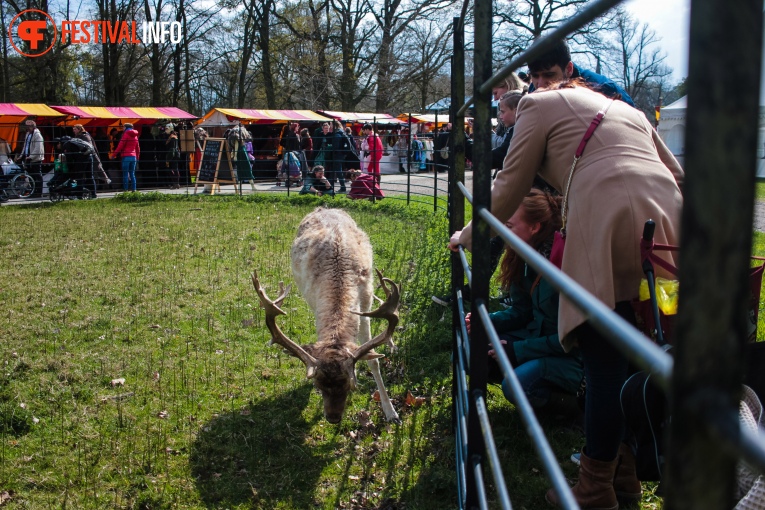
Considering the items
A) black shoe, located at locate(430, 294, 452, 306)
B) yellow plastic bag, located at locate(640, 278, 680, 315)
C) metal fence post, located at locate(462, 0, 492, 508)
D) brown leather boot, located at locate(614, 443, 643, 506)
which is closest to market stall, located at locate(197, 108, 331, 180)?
black shoe, located at locate(430, 294, 452, 306)

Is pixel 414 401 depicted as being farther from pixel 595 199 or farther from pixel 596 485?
pixel 595 199

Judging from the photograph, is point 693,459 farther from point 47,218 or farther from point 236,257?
point 47,218

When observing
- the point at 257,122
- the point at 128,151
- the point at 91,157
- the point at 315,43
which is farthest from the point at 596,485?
the point at 315,43

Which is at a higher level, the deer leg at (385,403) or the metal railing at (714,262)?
the metal railing at (714,262)

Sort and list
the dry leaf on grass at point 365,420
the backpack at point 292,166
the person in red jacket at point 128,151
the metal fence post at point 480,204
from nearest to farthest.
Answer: the metal fence post at point 480,204
the dry leaf on grass at point 365,420
the person in red jacket at point 128,151
the backpack at point 292,166

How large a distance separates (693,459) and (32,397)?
19.2ft

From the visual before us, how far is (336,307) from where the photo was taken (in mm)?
5094

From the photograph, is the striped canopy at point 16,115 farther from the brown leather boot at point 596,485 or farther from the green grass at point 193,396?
the brown leather boot at point 596,485

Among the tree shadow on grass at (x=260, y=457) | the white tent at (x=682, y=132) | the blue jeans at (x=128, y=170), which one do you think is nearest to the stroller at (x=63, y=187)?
the blue jeans at (x=128, y=170)

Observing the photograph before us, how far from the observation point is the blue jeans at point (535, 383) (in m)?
4.28

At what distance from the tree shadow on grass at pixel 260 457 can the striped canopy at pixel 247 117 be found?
72.2ft

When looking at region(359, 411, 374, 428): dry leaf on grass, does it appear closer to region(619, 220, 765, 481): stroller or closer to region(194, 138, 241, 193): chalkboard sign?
region(619, 220, 765, 481): stroller

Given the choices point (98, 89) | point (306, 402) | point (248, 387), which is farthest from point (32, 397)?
point (98, 89)

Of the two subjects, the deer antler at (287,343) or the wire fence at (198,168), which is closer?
the deer antler at (287,343)
